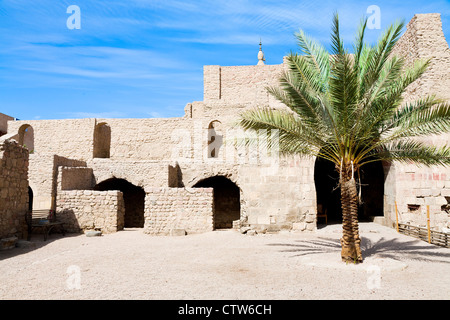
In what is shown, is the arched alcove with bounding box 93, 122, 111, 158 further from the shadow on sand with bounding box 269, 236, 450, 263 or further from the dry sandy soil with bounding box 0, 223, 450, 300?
A: the shadow on sand with bounding box 269, 236, 450, 263

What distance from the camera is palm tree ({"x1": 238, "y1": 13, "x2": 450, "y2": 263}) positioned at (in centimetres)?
650

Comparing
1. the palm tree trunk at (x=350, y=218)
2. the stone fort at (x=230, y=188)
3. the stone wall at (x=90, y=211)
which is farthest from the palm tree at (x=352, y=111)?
the stone wall at (x=90, y=211)

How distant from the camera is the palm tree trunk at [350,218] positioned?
698cm

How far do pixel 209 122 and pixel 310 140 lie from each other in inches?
477

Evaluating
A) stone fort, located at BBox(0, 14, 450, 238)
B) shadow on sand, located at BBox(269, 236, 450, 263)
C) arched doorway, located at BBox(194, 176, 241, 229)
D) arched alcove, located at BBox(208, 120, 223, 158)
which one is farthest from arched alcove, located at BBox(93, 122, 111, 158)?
shadow on sand, located at BBox(269, 236, 450, 263)

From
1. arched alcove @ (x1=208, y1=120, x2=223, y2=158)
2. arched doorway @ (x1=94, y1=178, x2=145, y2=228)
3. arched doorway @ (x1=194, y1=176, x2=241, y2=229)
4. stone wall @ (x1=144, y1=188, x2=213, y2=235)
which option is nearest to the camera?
stone wall @ (x1=144, y1=188, x2=213, y2=235)

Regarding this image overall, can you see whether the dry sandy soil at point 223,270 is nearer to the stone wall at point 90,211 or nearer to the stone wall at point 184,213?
the stone wall at point 184,213

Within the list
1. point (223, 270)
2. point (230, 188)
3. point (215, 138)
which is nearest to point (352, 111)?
point (223, 270)

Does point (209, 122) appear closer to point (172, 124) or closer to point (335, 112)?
point (172, 124)

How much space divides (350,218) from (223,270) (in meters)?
A: 2.86

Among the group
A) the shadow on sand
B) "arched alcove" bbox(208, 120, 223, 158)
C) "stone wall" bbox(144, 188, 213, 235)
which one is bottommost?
the shadow on sand

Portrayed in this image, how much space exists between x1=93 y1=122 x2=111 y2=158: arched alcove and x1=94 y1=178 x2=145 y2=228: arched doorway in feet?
9.99

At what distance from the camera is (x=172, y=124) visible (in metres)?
19.6

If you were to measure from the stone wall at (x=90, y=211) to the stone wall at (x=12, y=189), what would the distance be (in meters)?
2.16
